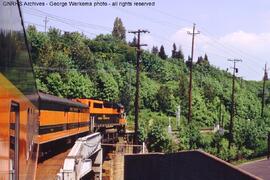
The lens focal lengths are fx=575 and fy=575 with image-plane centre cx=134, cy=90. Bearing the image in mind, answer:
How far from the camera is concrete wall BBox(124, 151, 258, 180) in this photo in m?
23.3

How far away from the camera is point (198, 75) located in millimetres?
96312

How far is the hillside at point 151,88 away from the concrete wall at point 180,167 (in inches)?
308

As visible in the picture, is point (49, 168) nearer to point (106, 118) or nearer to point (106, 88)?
point (106, 118)

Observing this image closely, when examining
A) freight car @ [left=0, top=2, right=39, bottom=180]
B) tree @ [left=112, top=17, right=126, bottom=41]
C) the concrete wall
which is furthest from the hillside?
freight car @ [left=0, top=2, right=39, bottom=180]

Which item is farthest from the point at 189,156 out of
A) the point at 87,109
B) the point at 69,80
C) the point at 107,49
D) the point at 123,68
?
the point at 107,49

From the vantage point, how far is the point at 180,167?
30.5m

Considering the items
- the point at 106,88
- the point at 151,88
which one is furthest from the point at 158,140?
the point at 151,88

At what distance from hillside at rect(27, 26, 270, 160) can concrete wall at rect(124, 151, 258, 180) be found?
25.7 feet

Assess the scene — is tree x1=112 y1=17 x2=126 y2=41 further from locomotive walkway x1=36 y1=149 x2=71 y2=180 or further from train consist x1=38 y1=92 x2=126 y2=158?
locomotive walkway x1=36 y1=149 x2=71 y2=180

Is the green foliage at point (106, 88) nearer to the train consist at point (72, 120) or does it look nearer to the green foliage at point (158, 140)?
the train consist at point (72, 120)

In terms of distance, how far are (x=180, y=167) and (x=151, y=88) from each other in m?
42.1

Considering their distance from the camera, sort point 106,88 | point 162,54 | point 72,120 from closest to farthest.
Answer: point 72,120, point 106,88, point 162,54

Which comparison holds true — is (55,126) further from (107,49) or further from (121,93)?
(107,49)

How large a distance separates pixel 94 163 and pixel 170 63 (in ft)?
212
